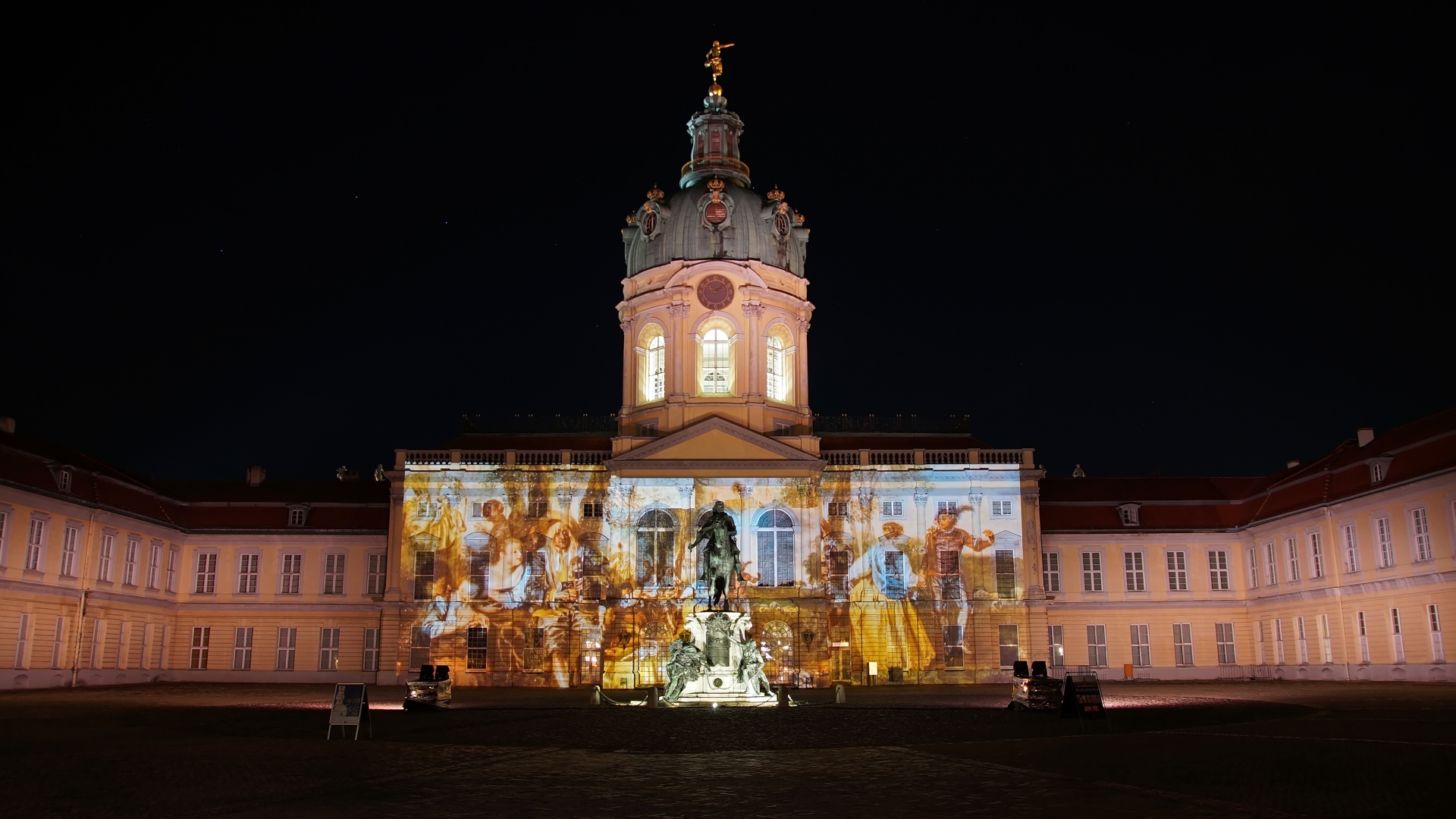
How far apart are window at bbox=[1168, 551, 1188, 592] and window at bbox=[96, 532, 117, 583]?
156 feet

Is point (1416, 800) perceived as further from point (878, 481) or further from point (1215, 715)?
point (878, 481)

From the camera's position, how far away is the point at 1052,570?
5869 cm

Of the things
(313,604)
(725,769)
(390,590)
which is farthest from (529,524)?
A: (725,769)

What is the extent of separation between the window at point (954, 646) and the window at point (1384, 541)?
1687 centimetres

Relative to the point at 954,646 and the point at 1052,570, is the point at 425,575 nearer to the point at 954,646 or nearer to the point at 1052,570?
the point at 954,646

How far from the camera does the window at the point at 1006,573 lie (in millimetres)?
55781

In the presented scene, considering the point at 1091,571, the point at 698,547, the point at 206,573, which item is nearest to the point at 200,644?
the point at 206,573

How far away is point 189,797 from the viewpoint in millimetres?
14805

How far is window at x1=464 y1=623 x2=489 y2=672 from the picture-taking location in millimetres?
54656

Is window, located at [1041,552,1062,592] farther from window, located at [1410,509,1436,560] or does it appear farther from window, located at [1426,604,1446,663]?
window, located at [1426,604,1446,663]

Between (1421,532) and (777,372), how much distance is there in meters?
28.6

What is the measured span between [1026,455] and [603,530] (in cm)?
1951

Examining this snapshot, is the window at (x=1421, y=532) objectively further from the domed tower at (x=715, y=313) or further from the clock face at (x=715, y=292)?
the clock face at (x=715, y=292)

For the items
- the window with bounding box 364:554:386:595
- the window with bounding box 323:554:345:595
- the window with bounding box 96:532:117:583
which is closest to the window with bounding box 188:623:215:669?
the window with bounding box 323:554:345:595
